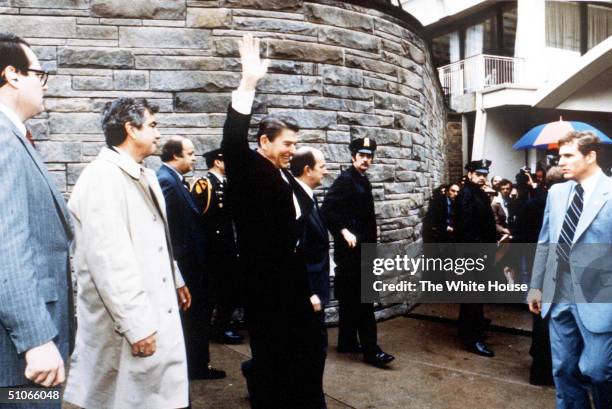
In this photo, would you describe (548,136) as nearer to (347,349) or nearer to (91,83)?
(347,349)

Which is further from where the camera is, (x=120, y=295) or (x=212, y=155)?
(x=212, y=155)

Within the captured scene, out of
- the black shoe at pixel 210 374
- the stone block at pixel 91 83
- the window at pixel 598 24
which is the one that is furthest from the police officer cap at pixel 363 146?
the window at pixel 598 24

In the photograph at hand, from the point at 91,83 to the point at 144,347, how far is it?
3.70 meters

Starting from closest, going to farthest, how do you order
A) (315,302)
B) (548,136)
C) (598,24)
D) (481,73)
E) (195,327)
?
1. (315,302)
2. (195,327)
3. (548,136)
4. (481,73)
5. (598,24)

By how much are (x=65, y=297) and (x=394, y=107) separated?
216 inches

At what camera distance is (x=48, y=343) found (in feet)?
6.22

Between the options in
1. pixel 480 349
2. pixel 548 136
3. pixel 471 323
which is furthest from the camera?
pixel 548 136

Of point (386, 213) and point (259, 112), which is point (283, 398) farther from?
point (386, 213)

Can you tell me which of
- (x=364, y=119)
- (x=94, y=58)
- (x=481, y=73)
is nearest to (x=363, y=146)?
(x=364, y=119)

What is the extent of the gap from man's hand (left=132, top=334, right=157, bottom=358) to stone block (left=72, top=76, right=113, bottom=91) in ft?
11.9

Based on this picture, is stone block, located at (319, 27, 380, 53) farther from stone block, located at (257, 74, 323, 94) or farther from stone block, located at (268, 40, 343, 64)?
stone block, located at (257, 74, 323, 94)

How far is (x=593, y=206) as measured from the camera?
3.46 m

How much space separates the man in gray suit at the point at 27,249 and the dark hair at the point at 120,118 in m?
0.57

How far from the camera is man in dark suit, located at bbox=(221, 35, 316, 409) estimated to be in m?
2.84
